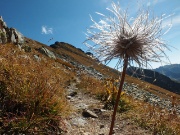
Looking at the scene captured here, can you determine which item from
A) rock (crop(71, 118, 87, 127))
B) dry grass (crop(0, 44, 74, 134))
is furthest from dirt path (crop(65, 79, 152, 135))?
dry grass (crop(0, 44, 74, 134))

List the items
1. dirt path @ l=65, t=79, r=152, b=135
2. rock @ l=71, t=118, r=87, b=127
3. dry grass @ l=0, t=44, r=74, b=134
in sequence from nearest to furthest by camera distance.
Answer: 1. dry grass @ l=0, t=44, r=74, b=134
2. dirt path @ l=65, t=79, r=152, b=135
3. rock @ l=71, t=118, r=87, b=127

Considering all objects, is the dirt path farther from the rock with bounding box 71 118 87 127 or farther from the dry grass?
the dry grass

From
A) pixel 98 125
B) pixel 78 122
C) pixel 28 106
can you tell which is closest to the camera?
pixel 28 106

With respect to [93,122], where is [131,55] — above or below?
above

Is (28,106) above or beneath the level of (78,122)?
above

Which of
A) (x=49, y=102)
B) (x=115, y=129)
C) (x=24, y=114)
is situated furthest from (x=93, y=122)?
(x=24, y=114)

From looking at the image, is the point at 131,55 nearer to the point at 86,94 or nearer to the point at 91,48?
the point at 91,48

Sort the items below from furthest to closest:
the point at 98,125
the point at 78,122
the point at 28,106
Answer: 1. the point at 98,125
2. the point at 78,122
3. the point at 28,106

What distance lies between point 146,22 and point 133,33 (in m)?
0.32

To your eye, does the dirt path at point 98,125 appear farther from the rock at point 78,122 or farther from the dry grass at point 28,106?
the dry grass at point 28,106

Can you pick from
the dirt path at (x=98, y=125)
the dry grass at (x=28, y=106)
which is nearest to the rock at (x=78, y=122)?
the dirt path at (x=98, y=125)

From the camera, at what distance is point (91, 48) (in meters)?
3.68

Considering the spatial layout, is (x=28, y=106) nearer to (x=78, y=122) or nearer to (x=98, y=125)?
(x=78, y=122)

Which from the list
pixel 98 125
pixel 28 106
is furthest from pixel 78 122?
pixel 28 106
